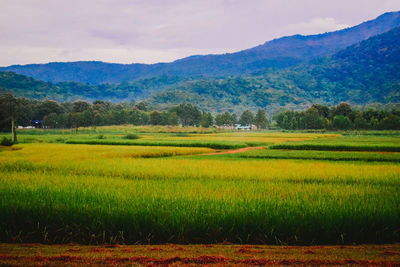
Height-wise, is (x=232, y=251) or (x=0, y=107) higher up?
(x=0, y=107)

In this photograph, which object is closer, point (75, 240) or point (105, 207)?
point (75, 240)

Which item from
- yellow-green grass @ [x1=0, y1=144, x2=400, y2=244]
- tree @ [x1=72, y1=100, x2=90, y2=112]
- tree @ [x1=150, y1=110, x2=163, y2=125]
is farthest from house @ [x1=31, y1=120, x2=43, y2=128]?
yellow-green grass @ [x1=0, y1=144, x2=400, y2=244]

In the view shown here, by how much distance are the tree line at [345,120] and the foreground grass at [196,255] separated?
329 feet

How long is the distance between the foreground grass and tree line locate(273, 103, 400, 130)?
100294 mm

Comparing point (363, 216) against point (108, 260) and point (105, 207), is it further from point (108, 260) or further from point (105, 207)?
point (105, 207)

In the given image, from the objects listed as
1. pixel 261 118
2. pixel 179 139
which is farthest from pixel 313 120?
pixel 179 139

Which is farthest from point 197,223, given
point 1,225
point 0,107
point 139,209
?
point 0,107

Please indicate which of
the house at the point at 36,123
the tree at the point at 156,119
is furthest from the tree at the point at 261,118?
the house at the point at 36,123

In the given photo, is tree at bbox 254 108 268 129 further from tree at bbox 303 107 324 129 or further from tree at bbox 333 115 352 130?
tree at bbox 333 115 352 130

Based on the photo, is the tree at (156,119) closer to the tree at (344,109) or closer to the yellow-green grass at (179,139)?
the yellow-green grass at (179,139)

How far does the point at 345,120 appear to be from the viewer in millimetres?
104875

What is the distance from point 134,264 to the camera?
5688 millimetres

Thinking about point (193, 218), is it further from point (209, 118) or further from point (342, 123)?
point (209, 118)

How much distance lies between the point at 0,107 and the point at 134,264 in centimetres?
6308
